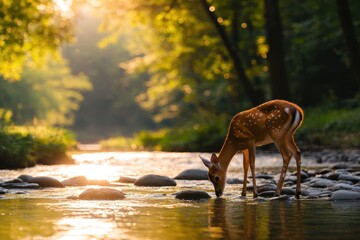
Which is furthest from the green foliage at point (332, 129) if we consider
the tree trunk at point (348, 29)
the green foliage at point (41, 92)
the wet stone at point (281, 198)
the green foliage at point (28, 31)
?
the green foliage at point (41, 92)

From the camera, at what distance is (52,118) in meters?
64.4

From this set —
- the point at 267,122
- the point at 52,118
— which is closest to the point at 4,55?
the point at 267,122

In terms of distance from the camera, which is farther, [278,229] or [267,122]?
[267,122]

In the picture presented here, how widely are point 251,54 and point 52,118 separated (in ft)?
97.7

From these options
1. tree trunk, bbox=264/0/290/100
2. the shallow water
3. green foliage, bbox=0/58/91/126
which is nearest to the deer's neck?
the shallow water

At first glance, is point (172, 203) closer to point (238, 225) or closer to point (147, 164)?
point (238, 225)

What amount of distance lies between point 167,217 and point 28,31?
64.2 ft

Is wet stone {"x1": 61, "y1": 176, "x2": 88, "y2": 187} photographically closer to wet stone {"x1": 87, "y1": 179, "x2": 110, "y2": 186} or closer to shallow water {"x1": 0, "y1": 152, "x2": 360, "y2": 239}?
wet stone {"x1": 87, "y1": 179, "x2": 110, "y2": 186}

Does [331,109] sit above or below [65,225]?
above

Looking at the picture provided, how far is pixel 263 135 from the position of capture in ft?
34.9

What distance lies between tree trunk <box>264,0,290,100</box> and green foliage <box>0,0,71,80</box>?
24.5 feet

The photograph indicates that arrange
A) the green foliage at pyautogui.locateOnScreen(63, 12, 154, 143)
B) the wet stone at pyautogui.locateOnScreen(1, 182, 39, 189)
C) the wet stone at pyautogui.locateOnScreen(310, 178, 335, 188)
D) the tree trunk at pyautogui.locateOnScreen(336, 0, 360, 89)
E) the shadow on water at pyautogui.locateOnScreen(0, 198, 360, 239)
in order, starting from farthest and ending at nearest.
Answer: the green foliage at pyautogui.locateOnScreen(63, 12, 154, 143)
the tree trunk at pyautogui.locateOnScreen(336, 0, 360, 89)
the wet stone at pyautogui.locateOnScreen(1, 182, 39, 189)
the wet stone at pyautogui.locateOnScreen(310, 178, 335, 188)
the shadow on water at pyautogui.locateOnScreen(0, 198, 360, 239)

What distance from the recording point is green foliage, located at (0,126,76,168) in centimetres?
1758

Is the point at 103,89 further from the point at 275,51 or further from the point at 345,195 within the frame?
the point at 345,195
